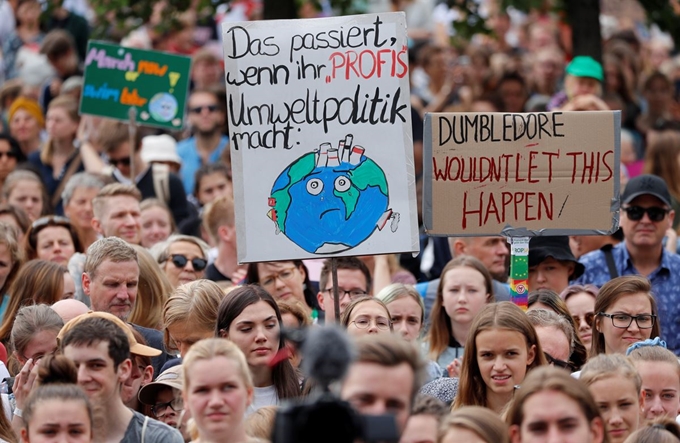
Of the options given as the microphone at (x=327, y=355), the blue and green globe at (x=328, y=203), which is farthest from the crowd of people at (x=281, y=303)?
the blue and green globe at (x=328, y=203)

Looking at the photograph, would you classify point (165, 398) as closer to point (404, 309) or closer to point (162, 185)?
point (404, 309)

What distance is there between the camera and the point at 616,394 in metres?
6.67

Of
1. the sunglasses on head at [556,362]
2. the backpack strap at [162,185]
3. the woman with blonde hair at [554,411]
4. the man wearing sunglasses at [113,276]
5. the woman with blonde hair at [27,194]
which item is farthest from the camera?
the backpack strap at [162,185]

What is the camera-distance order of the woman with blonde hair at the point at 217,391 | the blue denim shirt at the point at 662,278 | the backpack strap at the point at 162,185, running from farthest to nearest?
the backpack strap at the point at 162,185
the blue denim shirt at the point at 662,278
the woman with blonde hair at the point at 217,391

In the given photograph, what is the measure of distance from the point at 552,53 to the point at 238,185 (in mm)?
9231

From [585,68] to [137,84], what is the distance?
3788 mm

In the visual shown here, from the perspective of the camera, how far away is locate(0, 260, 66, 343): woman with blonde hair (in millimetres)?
8898

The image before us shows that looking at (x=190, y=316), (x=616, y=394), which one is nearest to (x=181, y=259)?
(x=190, y=316)

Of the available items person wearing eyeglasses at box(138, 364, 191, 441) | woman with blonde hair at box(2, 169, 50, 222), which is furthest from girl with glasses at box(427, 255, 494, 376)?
woman with blonde hair at box(2, 169, 50, 222)

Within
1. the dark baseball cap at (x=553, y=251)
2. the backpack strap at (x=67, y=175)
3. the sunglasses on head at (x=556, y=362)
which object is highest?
the backpack strap at (x=67, y=175)

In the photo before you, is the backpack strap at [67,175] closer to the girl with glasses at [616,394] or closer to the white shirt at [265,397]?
the white shirt at [265,397]

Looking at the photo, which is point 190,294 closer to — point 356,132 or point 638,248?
point 356,132

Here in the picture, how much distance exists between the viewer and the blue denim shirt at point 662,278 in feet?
31.2

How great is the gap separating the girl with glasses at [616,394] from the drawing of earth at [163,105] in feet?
21.5
